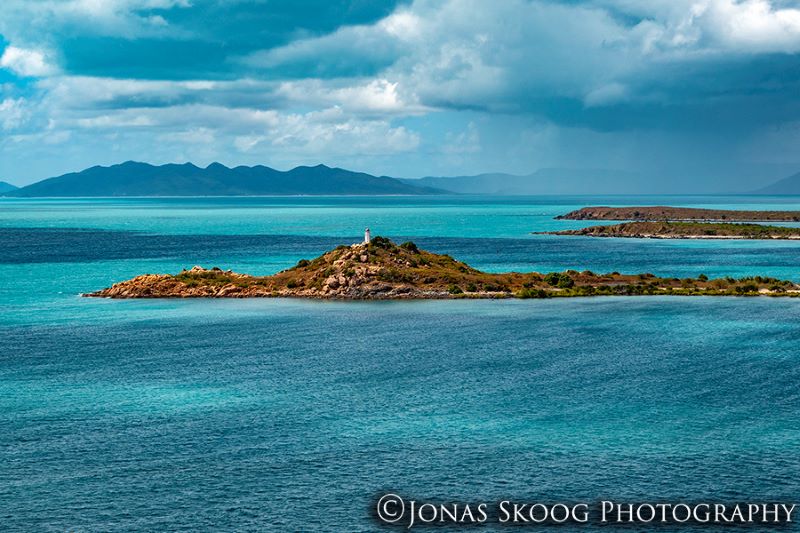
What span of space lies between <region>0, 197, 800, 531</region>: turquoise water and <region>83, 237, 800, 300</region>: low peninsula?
32.9 ft

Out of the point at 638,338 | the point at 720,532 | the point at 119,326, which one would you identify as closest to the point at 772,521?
the point at 720,532

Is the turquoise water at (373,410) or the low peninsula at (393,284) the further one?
the low peninsula at (393,284)

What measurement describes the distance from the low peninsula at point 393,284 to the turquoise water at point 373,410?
10043mm

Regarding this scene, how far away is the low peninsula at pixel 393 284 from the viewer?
12069 cm

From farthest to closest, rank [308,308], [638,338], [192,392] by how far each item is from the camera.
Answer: [308,308]
[638,338]
[192,392]

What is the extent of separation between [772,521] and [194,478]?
28794 millimetres

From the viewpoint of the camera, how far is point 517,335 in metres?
90.0

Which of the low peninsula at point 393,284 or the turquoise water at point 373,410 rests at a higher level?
the low peninsula at point 393,284

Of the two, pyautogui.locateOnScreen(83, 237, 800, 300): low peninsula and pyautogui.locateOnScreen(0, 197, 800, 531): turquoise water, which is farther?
pyautogui.locateOnScreen(83, 237, 800, 300): low peninsula

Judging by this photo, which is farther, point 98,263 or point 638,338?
point 98,263

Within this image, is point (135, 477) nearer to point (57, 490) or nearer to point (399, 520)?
point (57, 490)

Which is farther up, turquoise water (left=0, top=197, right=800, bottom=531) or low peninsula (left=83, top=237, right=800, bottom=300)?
low peninsula (left=83, top=237, right=800, bottom=300)

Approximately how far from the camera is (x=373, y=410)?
201ft

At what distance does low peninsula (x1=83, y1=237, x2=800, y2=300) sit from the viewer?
120688 millimetres
